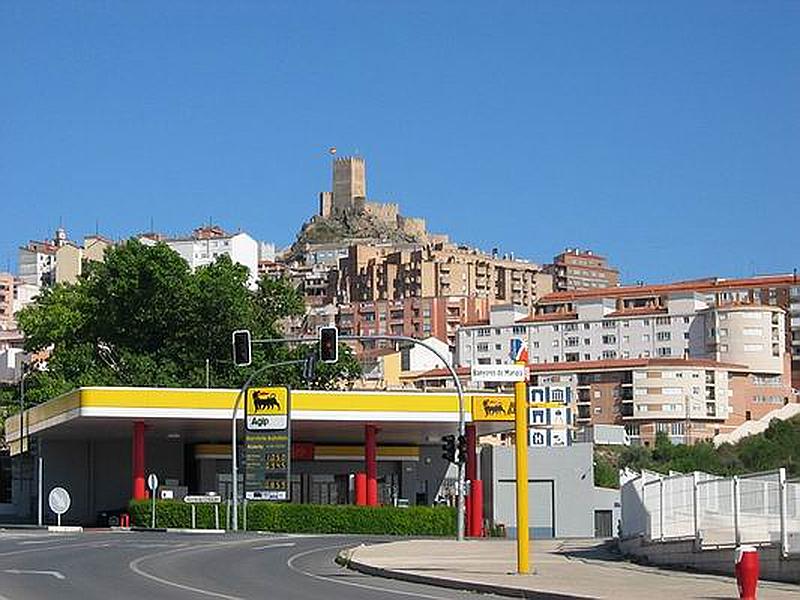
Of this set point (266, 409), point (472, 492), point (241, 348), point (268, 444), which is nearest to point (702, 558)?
point (241, 348)

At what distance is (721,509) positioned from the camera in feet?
94.6

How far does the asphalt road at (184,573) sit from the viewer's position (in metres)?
24.8

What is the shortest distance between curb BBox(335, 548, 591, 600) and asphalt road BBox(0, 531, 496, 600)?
0.31 meters

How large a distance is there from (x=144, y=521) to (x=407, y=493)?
2020 centimetres

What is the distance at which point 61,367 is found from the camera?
4006 inches

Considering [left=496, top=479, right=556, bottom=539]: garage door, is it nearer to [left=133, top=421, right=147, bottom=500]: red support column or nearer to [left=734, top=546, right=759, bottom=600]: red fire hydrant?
[left=133, top=421, right=147, bottom=500]: red support column

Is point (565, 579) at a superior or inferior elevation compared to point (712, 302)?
inferior

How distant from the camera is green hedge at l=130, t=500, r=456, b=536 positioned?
6338 cm

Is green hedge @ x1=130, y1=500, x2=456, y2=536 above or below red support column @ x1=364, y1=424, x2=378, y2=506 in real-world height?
below

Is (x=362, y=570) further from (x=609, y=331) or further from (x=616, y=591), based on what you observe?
(x=609, y=331)

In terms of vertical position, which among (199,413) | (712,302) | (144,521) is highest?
(712,302)

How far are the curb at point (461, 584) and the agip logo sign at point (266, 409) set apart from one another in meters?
30.2

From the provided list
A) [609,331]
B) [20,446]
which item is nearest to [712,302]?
[609,331]

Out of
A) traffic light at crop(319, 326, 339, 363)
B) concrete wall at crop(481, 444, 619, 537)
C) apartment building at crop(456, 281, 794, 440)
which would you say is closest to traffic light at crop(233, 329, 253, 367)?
traffic light at crop(319, 326, 339, 363)
